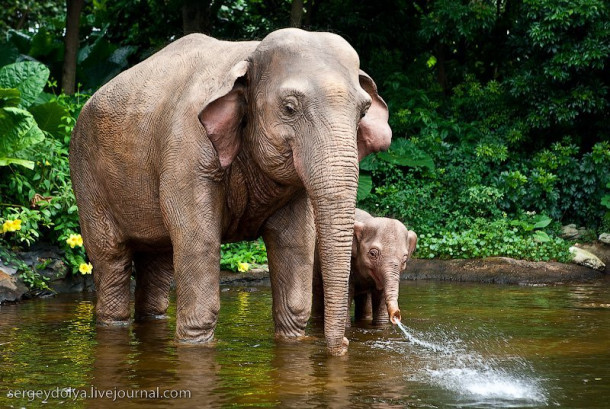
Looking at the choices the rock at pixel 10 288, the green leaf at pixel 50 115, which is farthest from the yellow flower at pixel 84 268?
the green leaf at pixel 50 115

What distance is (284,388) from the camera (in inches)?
238

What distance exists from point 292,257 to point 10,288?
14.3ft

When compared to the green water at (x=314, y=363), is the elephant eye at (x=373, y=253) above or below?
above

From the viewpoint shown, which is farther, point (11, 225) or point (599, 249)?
point (599, 249)

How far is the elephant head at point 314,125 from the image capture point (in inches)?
250

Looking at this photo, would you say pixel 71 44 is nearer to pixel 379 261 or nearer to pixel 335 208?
pixel 379 261

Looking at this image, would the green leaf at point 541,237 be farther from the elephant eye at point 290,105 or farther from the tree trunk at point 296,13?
the elephant eye at point 290,105

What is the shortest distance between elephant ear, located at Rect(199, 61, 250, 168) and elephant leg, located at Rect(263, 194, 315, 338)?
2.81ft

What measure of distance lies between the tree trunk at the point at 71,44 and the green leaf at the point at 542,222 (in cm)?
798

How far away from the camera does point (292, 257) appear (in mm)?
7723

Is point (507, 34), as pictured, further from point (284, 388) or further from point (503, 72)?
point (284, 388)

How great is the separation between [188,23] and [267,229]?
37.2ft

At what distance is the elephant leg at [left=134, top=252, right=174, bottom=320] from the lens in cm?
941

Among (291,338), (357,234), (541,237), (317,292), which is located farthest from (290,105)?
(541,237)
